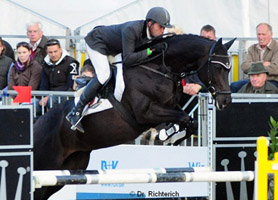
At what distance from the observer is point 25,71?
9852 millimetres

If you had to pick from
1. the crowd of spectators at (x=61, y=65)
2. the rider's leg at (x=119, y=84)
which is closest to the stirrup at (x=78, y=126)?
the rider's leg at (x=119, y=84)

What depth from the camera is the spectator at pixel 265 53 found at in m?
9.55

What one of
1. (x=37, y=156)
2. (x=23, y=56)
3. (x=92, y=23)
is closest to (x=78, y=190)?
(x=37, y=156)

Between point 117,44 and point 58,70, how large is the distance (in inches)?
82.0

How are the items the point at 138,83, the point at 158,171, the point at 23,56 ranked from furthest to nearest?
the point at 23,56 → the point at 138,83 → the point at 158,171

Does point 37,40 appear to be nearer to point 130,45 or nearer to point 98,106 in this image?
point 98,106

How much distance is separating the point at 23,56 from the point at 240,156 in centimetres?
358

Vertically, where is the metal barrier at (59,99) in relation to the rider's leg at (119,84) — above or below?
below

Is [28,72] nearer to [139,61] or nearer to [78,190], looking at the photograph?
[78,190]

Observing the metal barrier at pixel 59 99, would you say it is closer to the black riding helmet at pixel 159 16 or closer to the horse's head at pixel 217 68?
the horse's head at pixel 217 68

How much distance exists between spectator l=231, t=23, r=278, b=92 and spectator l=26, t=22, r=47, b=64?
8.23 ft

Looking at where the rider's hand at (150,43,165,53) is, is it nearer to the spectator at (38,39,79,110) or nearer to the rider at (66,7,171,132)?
the rider at (66,7,171,132)

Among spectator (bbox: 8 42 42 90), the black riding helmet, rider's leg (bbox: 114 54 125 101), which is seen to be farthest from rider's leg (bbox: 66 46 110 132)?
spectator (bbox: 8 42 42 90)

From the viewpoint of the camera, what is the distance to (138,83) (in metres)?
7.73
